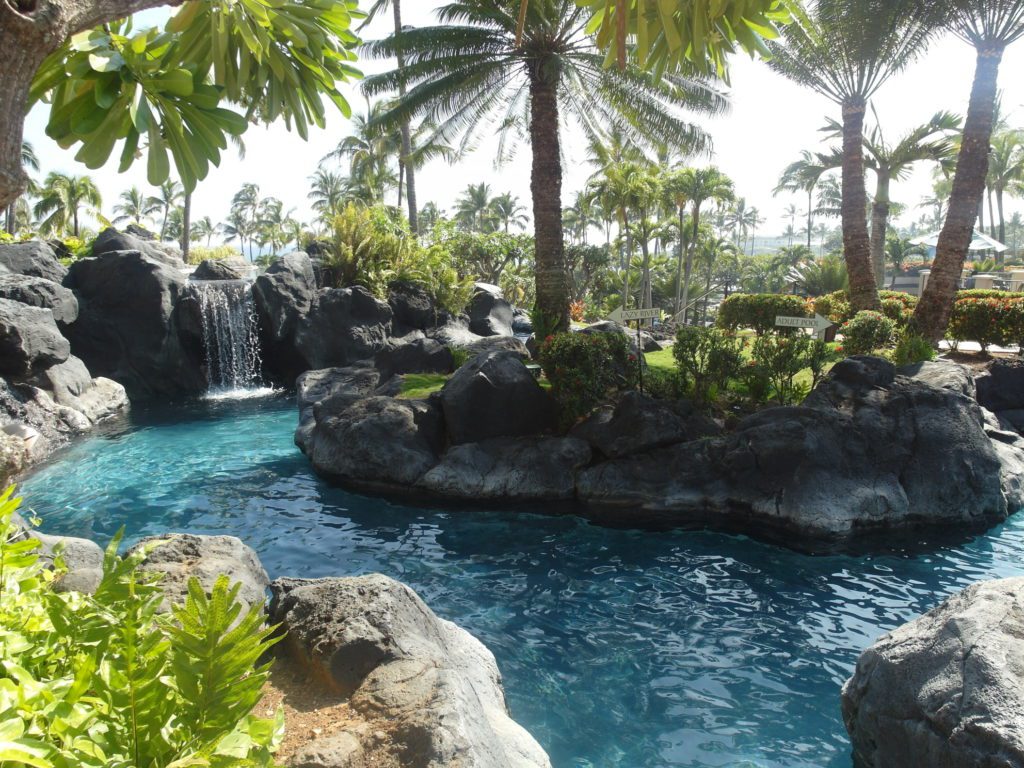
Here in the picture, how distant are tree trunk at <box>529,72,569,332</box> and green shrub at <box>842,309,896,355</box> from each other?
277 inches

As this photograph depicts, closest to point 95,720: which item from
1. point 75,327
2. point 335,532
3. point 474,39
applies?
point 335,532

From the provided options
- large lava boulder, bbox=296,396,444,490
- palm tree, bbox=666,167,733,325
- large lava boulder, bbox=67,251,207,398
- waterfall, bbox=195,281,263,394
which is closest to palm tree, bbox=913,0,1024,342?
large lava boulder, bbox=296,396,444,490

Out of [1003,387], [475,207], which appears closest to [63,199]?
[475,207]

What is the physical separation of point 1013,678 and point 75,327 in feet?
76.1

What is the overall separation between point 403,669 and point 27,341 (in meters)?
15.1

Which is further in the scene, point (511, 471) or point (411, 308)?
point (411, 308)

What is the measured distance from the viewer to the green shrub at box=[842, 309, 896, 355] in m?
16.7

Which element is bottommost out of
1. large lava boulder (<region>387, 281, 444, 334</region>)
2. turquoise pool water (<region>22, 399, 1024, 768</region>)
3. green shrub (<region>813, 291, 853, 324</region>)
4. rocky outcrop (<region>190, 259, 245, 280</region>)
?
turquoise pool water (<region>22, 399, 1024, 768</region>)

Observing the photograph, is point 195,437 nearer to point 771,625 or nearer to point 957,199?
point 771,625

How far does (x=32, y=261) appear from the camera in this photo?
64.6ft

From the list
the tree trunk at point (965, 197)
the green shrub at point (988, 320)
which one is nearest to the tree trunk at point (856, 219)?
the green shrub at point (988, 320)

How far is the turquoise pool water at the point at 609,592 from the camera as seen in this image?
5.75 meters

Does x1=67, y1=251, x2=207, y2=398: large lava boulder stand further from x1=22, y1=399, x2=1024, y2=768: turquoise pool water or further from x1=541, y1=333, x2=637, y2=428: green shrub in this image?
x1=541, y1=333, x2=637, y2=428: green shrub

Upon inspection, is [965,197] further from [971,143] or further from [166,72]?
[166,72]
